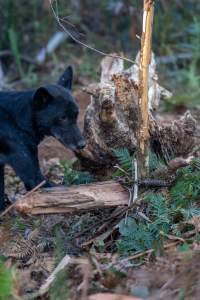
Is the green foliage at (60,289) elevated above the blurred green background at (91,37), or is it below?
below

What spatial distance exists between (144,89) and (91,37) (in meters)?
7.78

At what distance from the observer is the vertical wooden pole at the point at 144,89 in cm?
523

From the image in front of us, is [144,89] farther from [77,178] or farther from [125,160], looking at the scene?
[77,178]

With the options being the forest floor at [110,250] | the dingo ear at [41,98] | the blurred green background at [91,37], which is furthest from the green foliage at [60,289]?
the blurred green background at [91,37]

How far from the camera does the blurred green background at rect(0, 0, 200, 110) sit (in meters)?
11.5

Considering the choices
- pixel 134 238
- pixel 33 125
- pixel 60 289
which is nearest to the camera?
pixel 60 289

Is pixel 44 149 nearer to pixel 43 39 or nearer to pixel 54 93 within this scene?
pixel 54 93

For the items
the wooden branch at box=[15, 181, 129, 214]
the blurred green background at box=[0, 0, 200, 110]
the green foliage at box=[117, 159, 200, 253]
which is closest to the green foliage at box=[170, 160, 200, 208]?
the green foliage at box=[117, 159, 200, 253]

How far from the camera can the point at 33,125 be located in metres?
6.30

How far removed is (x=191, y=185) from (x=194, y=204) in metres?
0.14

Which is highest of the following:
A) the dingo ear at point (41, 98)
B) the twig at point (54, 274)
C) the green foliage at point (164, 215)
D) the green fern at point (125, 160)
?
the dingo ear at point (41, 98)

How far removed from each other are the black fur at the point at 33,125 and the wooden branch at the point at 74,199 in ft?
2.29

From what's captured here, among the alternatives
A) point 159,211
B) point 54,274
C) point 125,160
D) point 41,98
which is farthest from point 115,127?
point 54,274

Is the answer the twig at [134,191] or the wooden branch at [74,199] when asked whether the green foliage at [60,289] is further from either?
the twig at [134,191]
